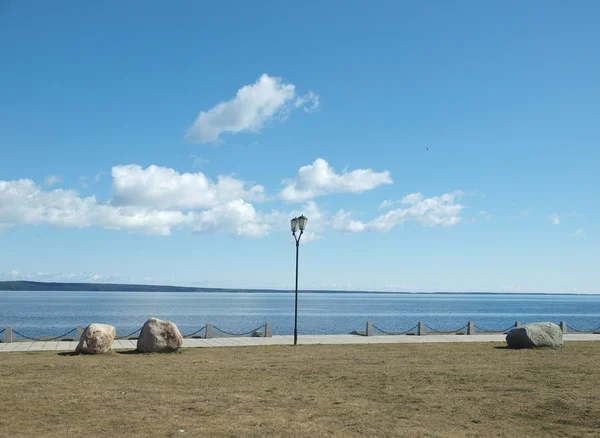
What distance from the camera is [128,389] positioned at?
1462 centimetres

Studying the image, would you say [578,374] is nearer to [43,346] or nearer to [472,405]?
[472,405]

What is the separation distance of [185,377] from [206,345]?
10.2m

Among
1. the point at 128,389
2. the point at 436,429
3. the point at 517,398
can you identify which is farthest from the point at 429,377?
the point at 128,389

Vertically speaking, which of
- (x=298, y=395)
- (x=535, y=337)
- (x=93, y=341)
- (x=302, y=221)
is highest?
(x=302, y=221)

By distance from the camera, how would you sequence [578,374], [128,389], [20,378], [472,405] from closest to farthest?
[472,405] < [128,389] < [20,378] < [578,374]

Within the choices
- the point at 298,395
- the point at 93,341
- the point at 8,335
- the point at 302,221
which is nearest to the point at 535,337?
the point at 302,221

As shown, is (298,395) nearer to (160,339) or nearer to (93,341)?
(160,339)

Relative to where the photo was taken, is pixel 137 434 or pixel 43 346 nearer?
pixel 137 434

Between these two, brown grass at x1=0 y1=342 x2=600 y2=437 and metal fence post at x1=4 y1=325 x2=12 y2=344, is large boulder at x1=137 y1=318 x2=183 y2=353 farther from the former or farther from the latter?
metal fence post at x1=4 y1=325 x2=12 y2=344

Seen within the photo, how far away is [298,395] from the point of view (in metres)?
14.1

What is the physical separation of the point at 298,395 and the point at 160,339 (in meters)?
10.6

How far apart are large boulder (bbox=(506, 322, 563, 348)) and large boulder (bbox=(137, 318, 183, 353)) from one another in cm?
1402

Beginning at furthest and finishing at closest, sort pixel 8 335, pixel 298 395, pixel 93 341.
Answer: pixel 8 335 < pixel 93 341 < pixel 298 395

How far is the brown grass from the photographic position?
35.8 ft
